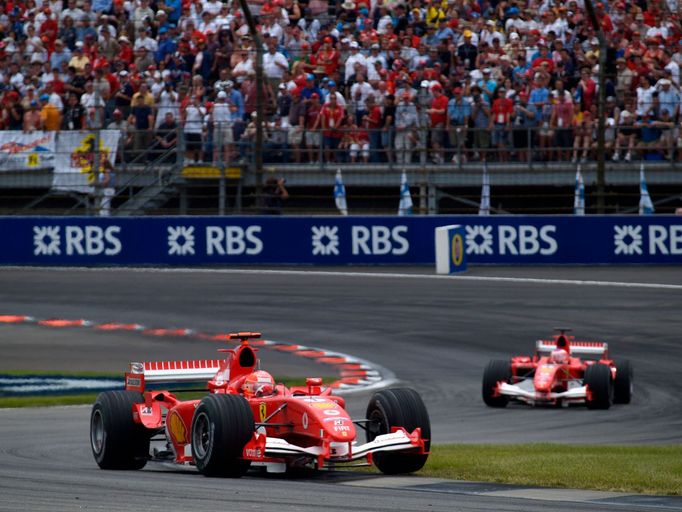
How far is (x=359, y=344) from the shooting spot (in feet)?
60.0

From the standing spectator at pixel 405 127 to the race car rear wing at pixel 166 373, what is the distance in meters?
13.7

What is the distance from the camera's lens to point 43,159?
25.6 metres

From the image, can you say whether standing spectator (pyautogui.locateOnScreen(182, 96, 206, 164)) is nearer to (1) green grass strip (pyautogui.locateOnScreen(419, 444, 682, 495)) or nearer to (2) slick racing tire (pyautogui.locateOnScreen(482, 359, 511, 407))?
(2) slick racing tire (pyautogui.locateOnScreen(482, 359, 511, 407))

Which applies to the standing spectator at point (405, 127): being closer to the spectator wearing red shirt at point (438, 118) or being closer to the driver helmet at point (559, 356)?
the spectator wearing red shirt at point (438, 118)

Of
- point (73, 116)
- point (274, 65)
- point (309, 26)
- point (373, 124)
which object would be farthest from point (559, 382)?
point (309, 26)

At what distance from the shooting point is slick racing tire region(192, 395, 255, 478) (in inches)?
367

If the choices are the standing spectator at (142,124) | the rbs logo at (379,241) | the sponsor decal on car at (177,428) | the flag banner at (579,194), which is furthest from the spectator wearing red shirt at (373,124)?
the sponsor decal on car at (177,428)

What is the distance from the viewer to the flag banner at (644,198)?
24.0 m

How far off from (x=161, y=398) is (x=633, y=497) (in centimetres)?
382

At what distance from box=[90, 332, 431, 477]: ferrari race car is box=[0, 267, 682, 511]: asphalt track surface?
0.19 m

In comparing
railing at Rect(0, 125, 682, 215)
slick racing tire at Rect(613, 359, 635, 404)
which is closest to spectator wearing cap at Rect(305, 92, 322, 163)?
railing at Rect(0, 125, 682, 215)

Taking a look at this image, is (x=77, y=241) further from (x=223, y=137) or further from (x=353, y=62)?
(x=353, y=62)

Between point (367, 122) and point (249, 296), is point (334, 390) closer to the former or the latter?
point (249, 296)

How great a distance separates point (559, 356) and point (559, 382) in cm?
33
